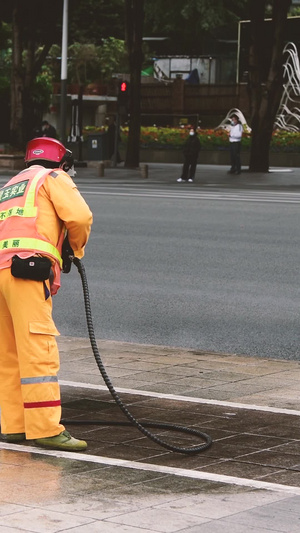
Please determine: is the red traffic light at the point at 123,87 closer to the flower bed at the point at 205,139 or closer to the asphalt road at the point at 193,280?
the flower bed at the point at 205,139

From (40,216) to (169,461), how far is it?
144 cm

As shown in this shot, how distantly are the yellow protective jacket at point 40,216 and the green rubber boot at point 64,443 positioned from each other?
2.83ft

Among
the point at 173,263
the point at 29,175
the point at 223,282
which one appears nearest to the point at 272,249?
the point at 173,263

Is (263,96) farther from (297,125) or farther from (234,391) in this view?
(234,391)

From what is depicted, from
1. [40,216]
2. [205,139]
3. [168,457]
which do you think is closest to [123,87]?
[205,139]

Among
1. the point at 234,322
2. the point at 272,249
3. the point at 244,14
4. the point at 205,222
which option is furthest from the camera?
the point at 244,14

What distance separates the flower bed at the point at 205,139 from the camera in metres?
44.7

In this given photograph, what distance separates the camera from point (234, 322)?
35.3ft

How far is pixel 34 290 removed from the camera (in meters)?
6.08

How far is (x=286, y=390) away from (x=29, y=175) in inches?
100

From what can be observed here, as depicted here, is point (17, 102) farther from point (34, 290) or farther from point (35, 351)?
point (35, 351)

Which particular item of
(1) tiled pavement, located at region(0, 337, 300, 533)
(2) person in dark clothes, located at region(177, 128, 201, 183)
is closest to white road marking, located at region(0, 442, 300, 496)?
(1) tiled pavement, located at region(0, 337, 300, 533)

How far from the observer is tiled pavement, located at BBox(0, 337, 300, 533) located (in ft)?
15.9

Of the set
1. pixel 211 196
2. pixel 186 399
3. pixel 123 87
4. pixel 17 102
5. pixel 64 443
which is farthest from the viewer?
pixel 123 87
